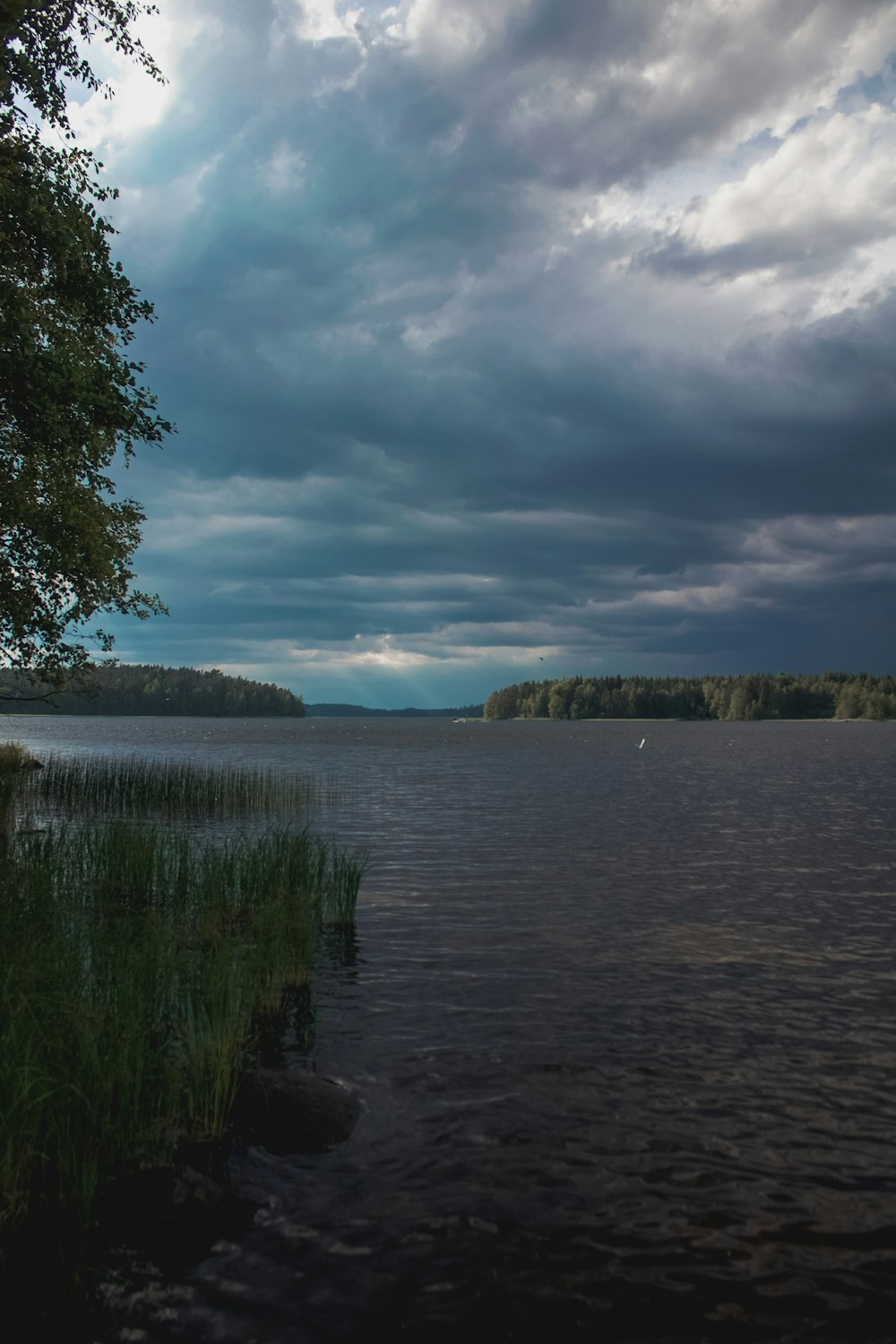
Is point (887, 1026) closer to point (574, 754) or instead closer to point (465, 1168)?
point (465, 1168)

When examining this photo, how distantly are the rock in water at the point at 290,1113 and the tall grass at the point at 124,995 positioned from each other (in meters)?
0.27

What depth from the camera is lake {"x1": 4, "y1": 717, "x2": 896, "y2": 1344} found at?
703 cm

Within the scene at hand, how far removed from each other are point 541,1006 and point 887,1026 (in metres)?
5.29

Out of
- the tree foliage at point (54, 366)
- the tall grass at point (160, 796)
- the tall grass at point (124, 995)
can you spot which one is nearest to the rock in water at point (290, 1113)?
the tall grass at point (124, 995)

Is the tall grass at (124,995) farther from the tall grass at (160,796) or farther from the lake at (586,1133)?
the tall grass at (160,796)

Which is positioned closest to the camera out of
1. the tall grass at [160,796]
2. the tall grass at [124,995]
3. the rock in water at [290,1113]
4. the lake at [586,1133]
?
the lake at [586,1133]

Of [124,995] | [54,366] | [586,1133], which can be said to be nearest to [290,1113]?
[124,995]

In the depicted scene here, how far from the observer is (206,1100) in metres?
9.38

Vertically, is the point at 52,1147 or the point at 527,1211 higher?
the point at 52,1147

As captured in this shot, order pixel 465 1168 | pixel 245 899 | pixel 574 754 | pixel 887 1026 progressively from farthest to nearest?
pixel 574 754
pixel 245 899
pixel 887 1026
pixel 465 1168

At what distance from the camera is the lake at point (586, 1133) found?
7.03 metres

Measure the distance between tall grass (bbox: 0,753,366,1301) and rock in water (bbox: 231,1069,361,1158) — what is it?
0.87 feet

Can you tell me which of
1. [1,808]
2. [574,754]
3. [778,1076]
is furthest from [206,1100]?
[574,754]

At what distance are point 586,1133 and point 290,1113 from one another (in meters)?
3.34
